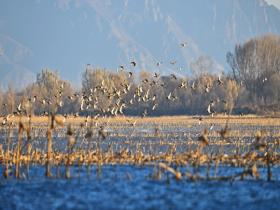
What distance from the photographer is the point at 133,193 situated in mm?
22359

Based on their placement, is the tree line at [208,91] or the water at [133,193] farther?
the tree line at [208,91]

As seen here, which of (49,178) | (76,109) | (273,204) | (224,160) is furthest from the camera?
(76,109)

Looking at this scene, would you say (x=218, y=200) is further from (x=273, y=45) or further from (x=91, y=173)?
(x=273, y=45)

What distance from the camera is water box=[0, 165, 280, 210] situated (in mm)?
20344

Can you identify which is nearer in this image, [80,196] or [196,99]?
[80,196]

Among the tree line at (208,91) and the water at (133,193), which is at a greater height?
the tree line at (208,91)

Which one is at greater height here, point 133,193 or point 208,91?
point 208,91

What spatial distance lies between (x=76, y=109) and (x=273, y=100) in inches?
992

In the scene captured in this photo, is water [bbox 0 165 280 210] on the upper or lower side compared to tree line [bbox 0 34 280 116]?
lower

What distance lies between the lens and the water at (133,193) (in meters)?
20.3

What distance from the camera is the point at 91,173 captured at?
27.4 meters

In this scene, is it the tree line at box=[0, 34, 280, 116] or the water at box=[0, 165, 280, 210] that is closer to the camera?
the water at box=[0, 165, 280, 210]

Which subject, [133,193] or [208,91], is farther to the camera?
[208,91]

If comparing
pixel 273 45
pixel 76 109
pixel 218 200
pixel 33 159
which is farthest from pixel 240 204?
pixel 273 45
